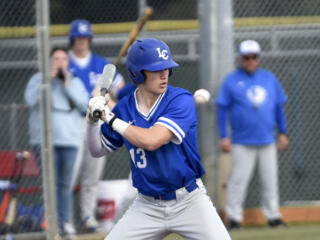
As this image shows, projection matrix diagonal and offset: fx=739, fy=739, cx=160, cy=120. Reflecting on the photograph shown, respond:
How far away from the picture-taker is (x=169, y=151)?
4.12 meters

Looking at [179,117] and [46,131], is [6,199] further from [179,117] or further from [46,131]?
[179,117]

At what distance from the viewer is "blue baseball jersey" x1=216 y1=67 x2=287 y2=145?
6938 millimetres

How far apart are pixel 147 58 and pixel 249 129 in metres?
2.98

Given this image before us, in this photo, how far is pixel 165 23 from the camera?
7883 millimetres

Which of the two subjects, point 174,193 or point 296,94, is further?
point 296,94

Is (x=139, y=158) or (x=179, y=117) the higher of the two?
(x=179, y=117)

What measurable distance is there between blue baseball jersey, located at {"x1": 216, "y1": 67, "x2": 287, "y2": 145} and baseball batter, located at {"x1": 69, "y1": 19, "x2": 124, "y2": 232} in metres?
1.03

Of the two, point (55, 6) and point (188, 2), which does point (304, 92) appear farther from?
point (55, 6)

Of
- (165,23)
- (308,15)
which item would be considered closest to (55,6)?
(165,23)

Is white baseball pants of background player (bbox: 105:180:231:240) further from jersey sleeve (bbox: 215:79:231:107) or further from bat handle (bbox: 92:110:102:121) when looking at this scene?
jersey sleeve (bbox: 215:79:231:107)

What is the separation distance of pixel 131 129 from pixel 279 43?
3928 millimetres

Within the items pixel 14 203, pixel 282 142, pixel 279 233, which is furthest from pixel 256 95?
pixel 14 203

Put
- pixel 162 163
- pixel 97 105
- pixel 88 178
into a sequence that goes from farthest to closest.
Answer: pixel 88 178, pixel 162 163, pixel 97 105

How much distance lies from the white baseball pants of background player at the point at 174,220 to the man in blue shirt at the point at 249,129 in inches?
110
